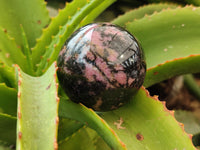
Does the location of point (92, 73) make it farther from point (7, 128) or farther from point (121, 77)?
point (7, 128)

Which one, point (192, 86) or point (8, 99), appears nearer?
point (8, 99)

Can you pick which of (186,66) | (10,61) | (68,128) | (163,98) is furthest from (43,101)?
(163,98)

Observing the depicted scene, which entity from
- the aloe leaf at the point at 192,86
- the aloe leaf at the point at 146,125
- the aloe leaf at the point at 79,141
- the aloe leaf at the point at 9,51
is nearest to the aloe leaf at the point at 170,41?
the aloe leaf at the point at 146,125

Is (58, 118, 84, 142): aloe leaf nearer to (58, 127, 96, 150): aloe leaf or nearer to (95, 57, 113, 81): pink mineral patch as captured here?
(58, 127, 96, 150): aloe leaf

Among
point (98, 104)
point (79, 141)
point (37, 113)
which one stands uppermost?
point (37, 113)

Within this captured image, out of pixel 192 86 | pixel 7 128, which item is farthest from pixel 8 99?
pixel 192 86

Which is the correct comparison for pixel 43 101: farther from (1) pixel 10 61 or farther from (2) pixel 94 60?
(1) pixel 10 61

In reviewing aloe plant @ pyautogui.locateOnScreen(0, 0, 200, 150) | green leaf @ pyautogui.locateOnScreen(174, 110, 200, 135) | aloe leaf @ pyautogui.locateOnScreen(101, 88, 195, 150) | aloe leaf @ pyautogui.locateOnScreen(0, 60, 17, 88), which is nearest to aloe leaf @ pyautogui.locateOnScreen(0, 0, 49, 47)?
aloe plant @ pyautogui.locateOnScreen(0, 0, 200, 150)
